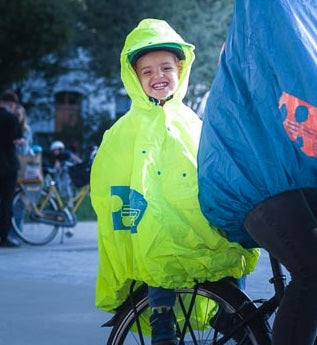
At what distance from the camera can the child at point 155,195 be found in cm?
370

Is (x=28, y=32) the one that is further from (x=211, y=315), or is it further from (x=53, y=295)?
(x=211, y=315)

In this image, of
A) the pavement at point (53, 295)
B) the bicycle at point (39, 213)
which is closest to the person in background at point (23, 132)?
the bicycle at point (39, 213)

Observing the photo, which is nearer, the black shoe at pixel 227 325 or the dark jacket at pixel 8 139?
the black shoe at pixel 227 325

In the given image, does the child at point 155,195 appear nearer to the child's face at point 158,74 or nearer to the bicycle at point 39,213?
the child's face at point 158,74

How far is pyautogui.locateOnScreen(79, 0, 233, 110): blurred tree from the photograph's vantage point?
98.5 ft

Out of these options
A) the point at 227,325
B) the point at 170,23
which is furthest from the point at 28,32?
the point at 227,325

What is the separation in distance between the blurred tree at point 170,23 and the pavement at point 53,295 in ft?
65.6

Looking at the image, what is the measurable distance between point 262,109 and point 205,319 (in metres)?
1.14

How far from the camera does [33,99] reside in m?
33.2

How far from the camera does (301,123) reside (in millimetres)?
3162

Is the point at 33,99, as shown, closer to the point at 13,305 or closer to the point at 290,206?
the point at 13,305

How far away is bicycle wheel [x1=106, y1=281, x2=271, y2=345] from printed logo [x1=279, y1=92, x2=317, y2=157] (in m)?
0.82

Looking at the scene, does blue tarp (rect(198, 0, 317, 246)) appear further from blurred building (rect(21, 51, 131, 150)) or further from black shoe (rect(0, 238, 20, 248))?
blurred building (rect(21, 51, 131, 150))

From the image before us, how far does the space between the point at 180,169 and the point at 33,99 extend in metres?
29.8
